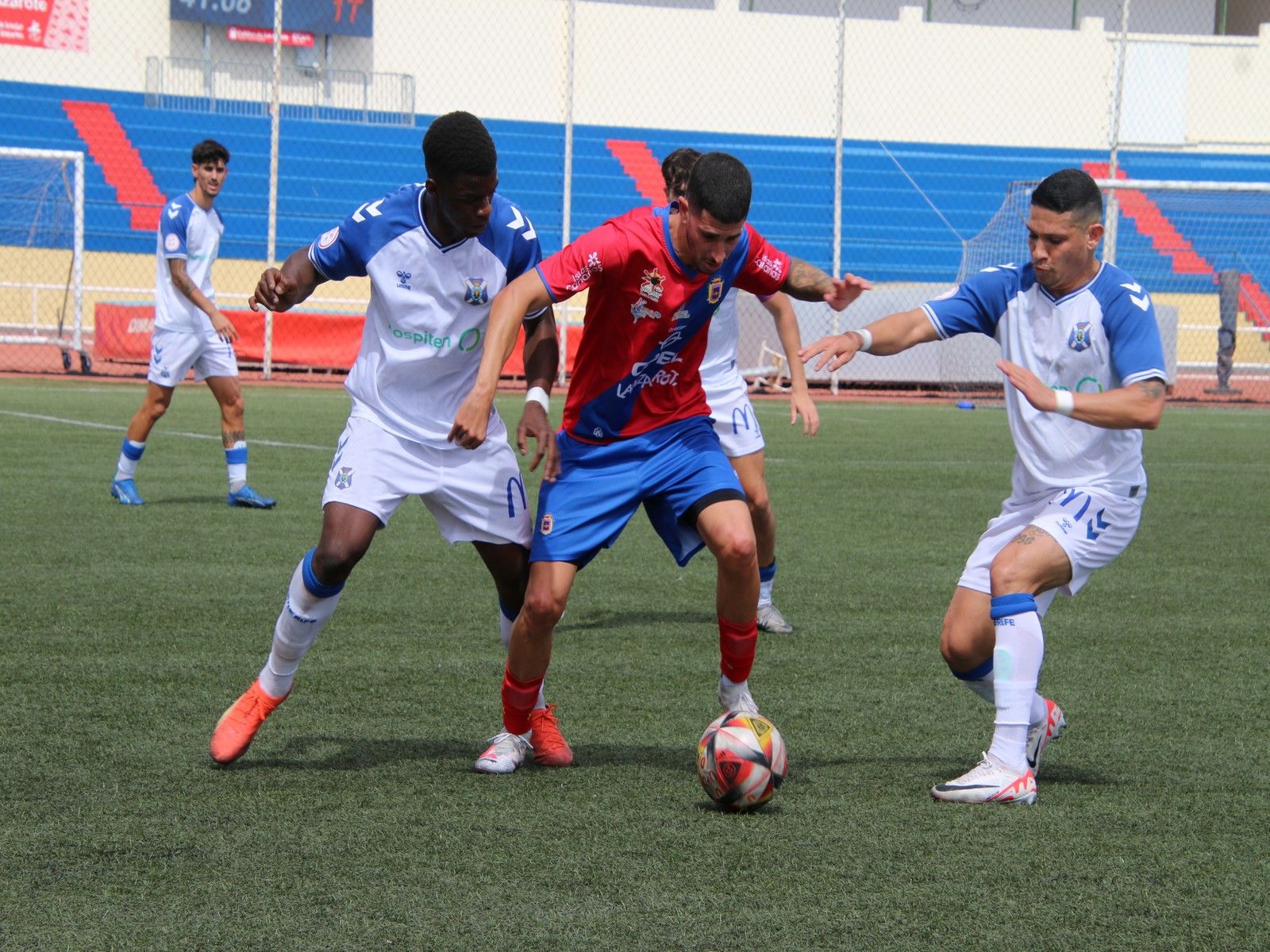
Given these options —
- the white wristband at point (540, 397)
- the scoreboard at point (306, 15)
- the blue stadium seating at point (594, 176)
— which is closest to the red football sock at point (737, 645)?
the white wristband at point (540, 397)

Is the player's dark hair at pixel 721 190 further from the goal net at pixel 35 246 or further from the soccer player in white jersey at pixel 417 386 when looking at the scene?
the goal net at pixel 35 246

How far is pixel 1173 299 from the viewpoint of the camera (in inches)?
1107

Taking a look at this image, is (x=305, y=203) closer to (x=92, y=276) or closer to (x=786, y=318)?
(x=92, y=276)

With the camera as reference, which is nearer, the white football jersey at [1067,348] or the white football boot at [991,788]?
the white football boot at [991,788]

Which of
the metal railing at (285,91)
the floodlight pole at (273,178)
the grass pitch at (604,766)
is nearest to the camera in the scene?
the grass pitch at (604,766)

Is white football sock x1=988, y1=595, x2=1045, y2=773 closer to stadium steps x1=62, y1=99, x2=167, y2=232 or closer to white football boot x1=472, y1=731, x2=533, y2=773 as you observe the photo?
white football boot x1=472, y1=731, x2=533, y2=773

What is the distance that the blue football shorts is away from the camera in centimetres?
464

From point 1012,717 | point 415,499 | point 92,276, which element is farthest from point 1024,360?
point 92,276

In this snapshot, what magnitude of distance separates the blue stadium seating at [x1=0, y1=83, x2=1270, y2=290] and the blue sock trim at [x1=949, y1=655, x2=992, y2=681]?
23788mm

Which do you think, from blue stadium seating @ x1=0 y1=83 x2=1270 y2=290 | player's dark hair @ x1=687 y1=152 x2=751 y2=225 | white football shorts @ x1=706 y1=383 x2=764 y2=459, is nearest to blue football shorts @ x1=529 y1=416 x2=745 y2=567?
player's dark hair @ x1=687 y1=152 x2=751 y2=225

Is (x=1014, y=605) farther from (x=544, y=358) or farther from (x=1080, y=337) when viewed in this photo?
(x=544, y=358)

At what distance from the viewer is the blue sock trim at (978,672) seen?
469cm

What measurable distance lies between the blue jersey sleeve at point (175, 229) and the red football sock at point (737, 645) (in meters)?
6.62

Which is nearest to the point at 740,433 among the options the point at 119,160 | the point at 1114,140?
the point at 1114,140
